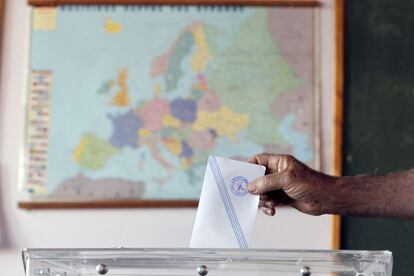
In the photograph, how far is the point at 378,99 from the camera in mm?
1868

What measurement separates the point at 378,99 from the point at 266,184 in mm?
1038

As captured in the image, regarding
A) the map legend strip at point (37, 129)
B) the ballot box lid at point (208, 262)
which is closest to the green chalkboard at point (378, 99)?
the map legend strip at point (37, 129)

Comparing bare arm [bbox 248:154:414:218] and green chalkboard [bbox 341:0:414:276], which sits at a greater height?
green chalkboard [bbox 341:0:414:276]

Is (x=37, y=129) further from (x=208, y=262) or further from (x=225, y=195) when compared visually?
(x=208, y=262)

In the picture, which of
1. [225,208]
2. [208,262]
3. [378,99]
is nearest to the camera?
[208,262]

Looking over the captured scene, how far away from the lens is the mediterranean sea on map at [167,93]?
190 centimetres

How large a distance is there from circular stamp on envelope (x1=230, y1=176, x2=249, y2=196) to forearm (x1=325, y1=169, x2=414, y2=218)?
0.55 ft

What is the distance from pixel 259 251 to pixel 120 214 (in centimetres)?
119

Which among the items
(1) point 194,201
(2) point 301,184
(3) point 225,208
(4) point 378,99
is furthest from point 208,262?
(4) point 378,99

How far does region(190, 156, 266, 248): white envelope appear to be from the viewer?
906 mm

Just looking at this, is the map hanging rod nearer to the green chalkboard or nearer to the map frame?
the map frame

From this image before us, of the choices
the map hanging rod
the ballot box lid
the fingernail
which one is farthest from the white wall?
the ballot box lid

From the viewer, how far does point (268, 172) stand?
1101mm

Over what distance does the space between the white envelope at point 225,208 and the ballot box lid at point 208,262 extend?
12 cm
